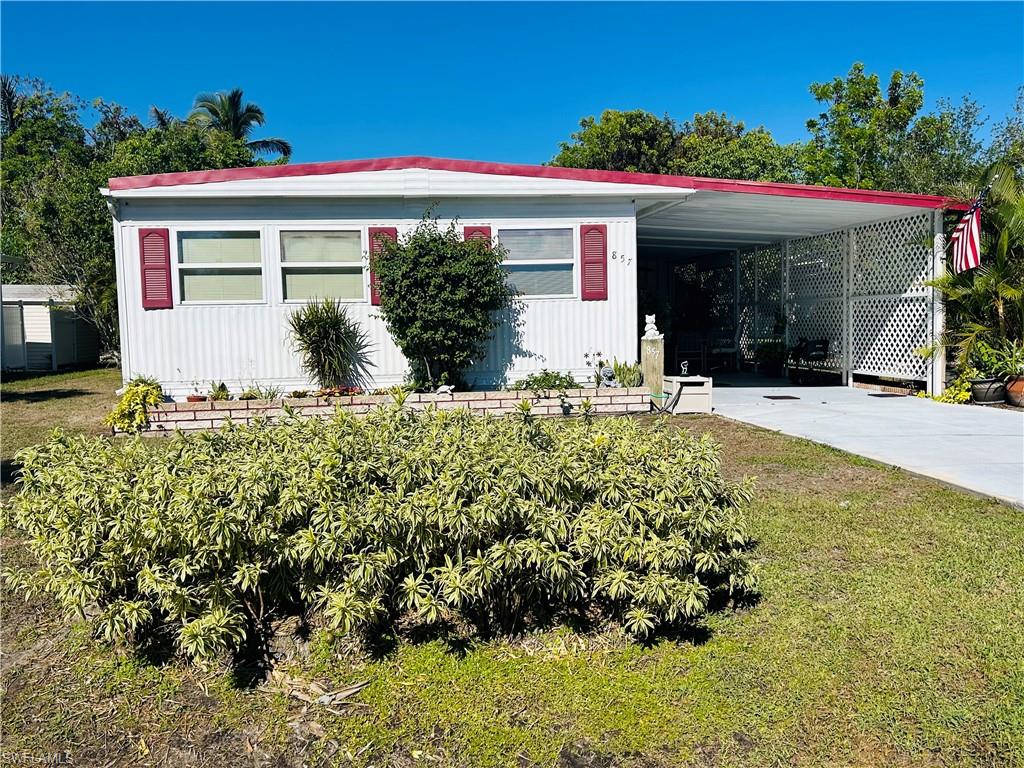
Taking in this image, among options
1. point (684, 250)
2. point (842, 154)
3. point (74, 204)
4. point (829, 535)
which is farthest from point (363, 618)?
point (842, 154)

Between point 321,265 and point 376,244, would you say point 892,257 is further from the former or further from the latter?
point 321,265

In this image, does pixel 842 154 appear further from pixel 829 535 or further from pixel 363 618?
pixel 363 618

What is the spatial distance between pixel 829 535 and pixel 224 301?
24.2 ft

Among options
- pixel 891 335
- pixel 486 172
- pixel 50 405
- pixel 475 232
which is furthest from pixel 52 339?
pixel 891 335

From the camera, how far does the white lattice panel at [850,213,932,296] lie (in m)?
9.93

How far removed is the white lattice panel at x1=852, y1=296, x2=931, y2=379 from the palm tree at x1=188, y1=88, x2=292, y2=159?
22949 mm

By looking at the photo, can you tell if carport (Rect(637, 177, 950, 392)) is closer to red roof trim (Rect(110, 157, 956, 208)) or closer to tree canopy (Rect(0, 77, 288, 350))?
red roof trim (Rect(110, 157, 956, 208))

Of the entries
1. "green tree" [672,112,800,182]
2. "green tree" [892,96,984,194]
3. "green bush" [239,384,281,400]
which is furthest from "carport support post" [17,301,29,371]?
"green tree" [672,112,800,182]

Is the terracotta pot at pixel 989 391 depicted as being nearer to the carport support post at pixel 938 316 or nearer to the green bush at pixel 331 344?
the carport support post at pixel 938 316

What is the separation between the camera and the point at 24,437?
7453 mm

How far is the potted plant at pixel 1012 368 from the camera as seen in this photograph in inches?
347

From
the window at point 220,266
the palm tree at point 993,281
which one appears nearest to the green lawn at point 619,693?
the window at point 220,266

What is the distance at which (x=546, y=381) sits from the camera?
29.1 feet

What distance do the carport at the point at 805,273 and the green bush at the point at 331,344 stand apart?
4207 millimetres
